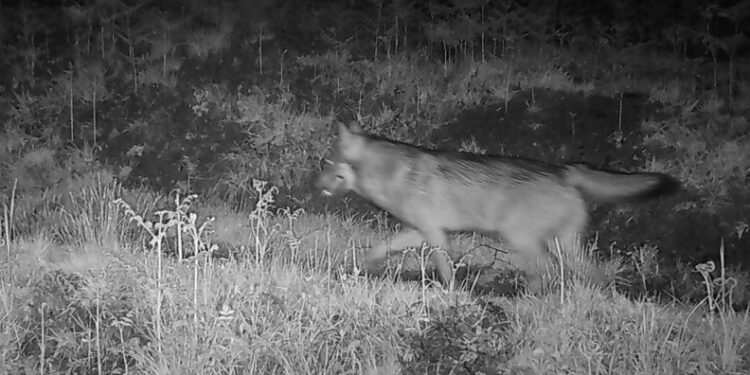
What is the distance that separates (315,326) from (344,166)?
7.96 ft

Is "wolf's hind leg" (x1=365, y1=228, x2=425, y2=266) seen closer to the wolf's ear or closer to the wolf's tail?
the wolf's ear

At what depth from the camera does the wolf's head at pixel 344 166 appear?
7.95m

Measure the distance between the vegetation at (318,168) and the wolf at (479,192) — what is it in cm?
30

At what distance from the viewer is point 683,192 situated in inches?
379

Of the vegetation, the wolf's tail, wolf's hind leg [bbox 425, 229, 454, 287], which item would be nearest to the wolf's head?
the vegetation

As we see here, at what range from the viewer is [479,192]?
7668 millimetres

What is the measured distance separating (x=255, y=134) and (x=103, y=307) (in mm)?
6116

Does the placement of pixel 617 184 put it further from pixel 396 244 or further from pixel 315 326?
pixel 315 326

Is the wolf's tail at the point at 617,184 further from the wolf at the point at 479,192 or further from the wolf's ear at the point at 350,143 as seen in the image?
the wolf's ear at the point at 350,143

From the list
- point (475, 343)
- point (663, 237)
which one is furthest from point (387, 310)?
point (663, 237)

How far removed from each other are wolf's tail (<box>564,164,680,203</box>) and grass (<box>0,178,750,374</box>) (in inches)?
37.0

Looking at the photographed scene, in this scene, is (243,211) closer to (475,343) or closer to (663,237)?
(663,237)

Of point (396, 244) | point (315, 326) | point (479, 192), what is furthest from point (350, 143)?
point (315, 326)

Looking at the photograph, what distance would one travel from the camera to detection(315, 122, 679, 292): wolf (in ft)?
24.1
